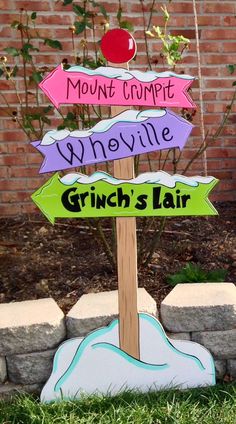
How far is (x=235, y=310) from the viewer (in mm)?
2342

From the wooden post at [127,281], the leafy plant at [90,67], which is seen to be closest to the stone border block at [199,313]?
the wooden post at [127,281]

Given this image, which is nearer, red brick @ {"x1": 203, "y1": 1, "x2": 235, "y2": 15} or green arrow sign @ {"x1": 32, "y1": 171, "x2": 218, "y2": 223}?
green arrow sign @ {"x1": 32, "y1": 171, "x2": 218, "y2": 223}

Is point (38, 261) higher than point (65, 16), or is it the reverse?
point (65, 16)

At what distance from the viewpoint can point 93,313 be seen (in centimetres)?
230

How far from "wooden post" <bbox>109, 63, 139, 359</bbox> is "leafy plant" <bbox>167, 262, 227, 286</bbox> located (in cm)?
47

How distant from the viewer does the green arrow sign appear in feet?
7.20

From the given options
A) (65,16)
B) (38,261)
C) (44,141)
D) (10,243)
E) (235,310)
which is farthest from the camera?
(65,16)

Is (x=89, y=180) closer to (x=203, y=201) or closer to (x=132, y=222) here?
(x=132, y=222)

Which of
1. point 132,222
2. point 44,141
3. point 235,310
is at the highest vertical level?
point 44,141

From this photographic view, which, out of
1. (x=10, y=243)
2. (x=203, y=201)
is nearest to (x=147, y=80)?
(x=203, y=201)

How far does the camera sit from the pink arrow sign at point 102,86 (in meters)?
2.18

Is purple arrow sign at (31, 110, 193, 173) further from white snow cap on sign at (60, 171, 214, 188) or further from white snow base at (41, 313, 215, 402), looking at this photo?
white snow base at (41, 313, 215, 402)

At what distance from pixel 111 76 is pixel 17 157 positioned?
1.53 meters

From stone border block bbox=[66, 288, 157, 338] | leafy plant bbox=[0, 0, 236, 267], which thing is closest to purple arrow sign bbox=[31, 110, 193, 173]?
leafy plant bbox=[0, 0, 236, 267]
